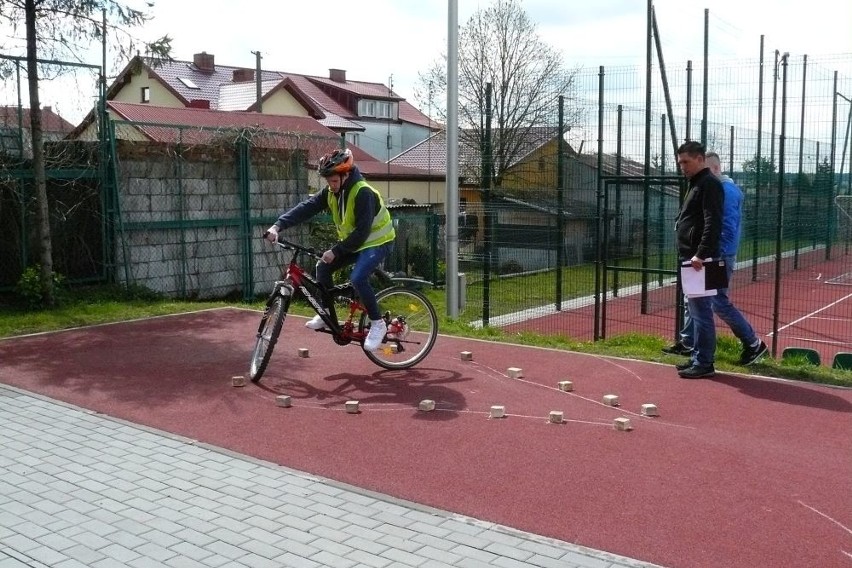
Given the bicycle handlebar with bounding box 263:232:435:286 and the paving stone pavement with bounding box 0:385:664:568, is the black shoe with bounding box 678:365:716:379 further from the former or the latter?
the paving stone pavement with bounding box 0:385:664:568

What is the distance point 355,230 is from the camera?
752 centimetres

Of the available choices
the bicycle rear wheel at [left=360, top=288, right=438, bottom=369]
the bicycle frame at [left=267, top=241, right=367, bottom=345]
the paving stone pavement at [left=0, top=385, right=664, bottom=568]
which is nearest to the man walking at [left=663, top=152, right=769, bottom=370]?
the bicycle rear wheel at [left=360, top=288, right=438, bottom=369]

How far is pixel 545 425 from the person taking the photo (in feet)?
20.9

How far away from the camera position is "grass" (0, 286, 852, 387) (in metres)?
8.03

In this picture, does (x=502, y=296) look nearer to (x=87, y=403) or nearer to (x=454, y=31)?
(x=454, y=31)

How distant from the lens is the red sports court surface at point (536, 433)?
14.9 feet

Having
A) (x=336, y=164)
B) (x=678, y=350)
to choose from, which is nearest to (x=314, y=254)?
(x=336, y=164)

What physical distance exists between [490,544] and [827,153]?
23.8 meters

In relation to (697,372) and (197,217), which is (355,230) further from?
(197,217)

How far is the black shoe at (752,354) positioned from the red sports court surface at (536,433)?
516 millimetres

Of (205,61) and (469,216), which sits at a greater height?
(205,61)

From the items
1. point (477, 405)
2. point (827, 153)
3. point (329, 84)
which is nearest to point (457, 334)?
point (477, 405)

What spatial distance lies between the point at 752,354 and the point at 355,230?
3.89 metres

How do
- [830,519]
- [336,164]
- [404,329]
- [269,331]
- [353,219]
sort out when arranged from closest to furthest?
[830,519] → [336,164] → [353,219] → [269,331] → [404,329]
